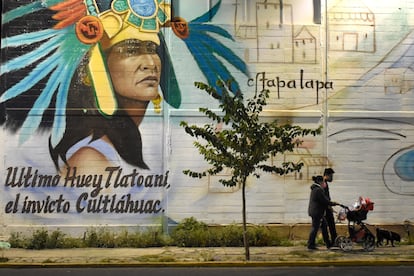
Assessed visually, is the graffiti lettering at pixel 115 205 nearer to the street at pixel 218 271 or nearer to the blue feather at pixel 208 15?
the street at pixel 218 271

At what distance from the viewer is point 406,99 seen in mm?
14188

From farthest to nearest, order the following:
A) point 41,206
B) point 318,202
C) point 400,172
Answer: point 400,172
point 41,206
point 318,202

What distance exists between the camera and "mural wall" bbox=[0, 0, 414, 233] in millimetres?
13578

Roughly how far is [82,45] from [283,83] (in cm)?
528

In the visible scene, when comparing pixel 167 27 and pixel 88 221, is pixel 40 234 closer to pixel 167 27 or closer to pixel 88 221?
pixel 88 221

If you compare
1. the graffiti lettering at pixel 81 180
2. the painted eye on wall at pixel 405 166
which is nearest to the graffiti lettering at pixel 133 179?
the graffiti lettering at pixel 81 180

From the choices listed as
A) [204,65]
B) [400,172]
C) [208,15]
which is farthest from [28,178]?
[400,172]

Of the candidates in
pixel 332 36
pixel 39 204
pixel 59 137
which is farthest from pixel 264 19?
pixel 39 204

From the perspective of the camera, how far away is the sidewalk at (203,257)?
10727 millimetres

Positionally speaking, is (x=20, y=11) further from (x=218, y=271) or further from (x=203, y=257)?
(x=218, y=271)

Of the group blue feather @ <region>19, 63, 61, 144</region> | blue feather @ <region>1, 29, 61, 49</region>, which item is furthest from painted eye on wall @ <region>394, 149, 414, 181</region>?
blue feather @ <region>1, 29, 61, 49</region>

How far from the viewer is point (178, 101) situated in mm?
13859

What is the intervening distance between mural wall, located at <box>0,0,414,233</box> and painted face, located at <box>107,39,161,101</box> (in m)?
0.03

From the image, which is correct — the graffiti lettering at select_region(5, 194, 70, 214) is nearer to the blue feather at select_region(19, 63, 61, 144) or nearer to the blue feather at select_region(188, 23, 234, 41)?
the blue feather at select_region(19, 63, 61, 144)
